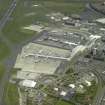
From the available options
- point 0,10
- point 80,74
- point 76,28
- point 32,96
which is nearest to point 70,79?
point 80,74

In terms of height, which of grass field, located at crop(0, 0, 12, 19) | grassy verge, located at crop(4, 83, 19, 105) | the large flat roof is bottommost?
grassy verge, located at crop(4, 83, 19, 105)

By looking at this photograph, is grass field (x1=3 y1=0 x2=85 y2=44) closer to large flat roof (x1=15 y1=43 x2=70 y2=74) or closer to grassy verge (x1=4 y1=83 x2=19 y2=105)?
large flat roof (x1=15 y1=43 x2=70 y2=74)

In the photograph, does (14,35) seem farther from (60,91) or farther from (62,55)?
(60,91)

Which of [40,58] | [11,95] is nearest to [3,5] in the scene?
[40,58]

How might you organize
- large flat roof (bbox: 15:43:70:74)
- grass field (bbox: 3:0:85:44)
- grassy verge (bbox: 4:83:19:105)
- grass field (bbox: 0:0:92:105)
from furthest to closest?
grass field (bbox: 3:0:85:44), grass field (bbox: 0:0:92:105), large flat roof (bbox: 15:43:70:74), grassy verge (bbox: 4:83:19:105)

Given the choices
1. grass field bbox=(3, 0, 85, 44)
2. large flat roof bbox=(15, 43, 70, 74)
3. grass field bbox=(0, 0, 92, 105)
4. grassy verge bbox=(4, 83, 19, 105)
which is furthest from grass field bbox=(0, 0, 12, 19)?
grassy verge bbox=(4, 83, 19, 105)

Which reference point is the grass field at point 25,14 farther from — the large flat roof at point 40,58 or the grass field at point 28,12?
the large flat roof at point 40,58

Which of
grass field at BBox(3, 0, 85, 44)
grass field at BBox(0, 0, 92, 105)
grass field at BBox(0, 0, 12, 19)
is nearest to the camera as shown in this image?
grass field at BBox(0, 0, 92, 105)

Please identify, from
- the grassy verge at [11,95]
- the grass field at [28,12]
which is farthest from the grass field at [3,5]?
the grassy verge at [11,95]
